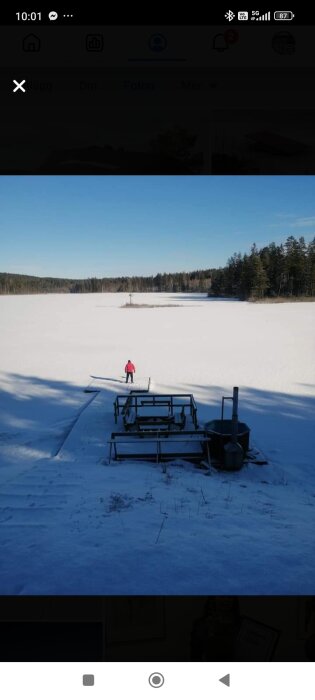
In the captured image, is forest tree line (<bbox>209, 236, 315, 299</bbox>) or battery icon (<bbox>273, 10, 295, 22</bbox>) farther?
forest tree line (<bbox>209, 236, 315, 299</bbox>)

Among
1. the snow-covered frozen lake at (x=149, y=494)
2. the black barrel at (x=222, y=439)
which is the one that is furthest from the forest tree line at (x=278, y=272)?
the black barrel at (x=222, y=439)

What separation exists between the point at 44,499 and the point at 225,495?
2.92 meters

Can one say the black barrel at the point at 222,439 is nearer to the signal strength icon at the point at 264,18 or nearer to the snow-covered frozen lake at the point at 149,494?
the snow-covered frozen lake at the point at 149,494

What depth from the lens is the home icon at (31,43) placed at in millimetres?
2053

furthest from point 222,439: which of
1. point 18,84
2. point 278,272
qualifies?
point 278,272

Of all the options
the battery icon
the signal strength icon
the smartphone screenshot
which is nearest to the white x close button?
the smartphone screenshot

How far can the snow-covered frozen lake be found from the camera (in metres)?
3.64

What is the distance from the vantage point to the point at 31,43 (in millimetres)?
2072

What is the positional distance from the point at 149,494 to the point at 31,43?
5776mm

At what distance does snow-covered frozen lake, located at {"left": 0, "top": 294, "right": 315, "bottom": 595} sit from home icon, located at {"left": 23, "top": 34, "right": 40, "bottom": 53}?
377 cm

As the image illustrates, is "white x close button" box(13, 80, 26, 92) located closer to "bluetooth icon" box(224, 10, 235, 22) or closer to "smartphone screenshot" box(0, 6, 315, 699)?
"smartphone screenshot" box(0, 6, 315, 699)

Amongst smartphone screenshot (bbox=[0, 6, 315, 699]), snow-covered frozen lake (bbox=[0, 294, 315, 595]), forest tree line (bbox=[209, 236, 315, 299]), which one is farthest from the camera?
forest tree line (bbox=[209, 236, 315, 299])

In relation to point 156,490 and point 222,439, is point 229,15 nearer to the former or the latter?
point 156,490
